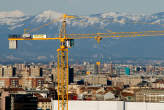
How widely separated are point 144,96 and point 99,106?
18017 millimetres

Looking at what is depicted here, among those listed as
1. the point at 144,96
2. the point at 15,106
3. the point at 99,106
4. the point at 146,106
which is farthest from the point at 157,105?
the point at 15,106

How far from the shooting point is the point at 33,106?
125750 mm

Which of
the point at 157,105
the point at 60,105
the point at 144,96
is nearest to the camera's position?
the point at 157,105

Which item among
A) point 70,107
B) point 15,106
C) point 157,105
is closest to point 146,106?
point 157,105

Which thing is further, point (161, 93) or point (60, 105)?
point (161, 93)

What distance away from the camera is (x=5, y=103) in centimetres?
12019

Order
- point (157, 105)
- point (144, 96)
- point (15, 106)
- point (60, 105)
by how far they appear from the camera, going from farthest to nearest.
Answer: point (15, 106) → point (144, 96) → point (60, 105) → point (157, 105)

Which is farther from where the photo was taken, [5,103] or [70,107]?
[5,103]

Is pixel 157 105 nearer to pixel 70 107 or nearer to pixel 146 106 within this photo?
pixel 146 106

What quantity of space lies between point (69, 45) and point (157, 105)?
1462 centimetres

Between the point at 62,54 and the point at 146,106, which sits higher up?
the point at 62,54

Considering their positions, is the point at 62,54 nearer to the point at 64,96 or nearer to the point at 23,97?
the point at 64,96

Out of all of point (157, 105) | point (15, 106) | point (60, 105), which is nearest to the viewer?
point (157, 105)

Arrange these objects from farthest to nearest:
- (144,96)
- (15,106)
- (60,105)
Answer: (15,106)
(144,96)
(60,105)
